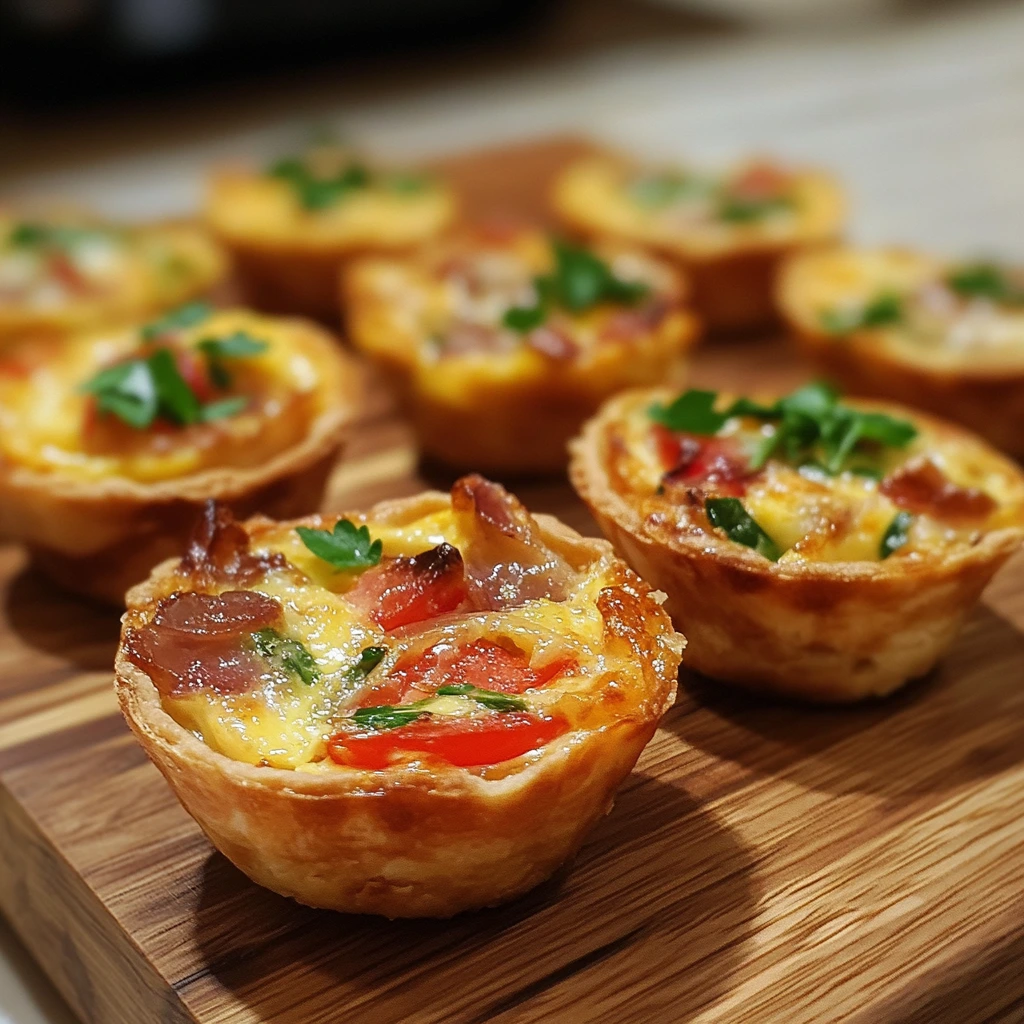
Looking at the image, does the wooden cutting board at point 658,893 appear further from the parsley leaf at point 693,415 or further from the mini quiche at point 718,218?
the mini quiche at point 718,218

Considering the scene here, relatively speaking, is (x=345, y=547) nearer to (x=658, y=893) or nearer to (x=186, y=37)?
(x=658, y=893)

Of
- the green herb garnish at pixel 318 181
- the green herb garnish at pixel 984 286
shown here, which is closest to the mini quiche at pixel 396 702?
the green herb garnish at pixel 984 286

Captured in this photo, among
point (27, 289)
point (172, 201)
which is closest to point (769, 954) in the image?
point (27, 289)

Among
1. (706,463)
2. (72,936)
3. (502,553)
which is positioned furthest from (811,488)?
(72,936)

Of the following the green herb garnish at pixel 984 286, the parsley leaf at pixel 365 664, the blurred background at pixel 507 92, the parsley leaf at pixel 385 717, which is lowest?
the blurred background at pixel 507 92

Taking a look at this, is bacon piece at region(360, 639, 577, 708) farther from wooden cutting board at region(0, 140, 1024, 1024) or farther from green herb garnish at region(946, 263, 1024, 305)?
green herb garnish at region(946, 263, 1024, 305)

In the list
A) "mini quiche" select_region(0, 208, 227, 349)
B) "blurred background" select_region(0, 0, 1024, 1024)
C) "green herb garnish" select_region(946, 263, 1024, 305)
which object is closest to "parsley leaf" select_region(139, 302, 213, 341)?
"mini quiche" select_region(0, 208, 227, 349)

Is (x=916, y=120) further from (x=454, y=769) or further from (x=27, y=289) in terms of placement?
(x=454, y=769)
